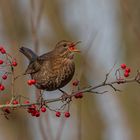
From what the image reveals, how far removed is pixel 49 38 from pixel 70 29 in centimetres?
37

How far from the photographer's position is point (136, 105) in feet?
29.8

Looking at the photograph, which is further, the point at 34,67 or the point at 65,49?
the point at 65,49

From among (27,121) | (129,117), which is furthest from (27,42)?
(129,117)

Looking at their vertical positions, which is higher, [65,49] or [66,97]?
[65,49]

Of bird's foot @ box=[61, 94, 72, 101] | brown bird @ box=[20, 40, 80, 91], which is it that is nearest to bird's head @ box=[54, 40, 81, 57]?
brown bird @ box=[20, 40, 80, 91]

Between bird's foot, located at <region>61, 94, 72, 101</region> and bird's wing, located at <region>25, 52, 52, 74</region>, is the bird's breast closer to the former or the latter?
bird's wing, located at <region>25, 52, 52, 74</region>

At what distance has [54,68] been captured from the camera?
588 centimetres

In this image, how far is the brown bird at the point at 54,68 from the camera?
5719 millimetres

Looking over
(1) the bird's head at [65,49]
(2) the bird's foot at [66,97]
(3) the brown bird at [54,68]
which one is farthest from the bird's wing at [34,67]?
(2) the bird's foot at [66,97]

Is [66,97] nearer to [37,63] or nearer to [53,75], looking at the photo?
[53,75]

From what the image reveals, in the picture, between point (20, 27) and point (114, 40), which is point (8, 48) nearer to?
point (20, 27)

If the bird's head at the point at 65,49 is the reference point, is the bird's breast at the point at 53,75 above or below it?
below

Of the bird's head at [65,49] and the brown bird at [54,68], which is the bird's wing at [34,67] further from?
the bird's head at [65,49]

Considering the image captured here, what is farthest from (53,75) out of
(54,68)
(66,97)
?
(66,97)
